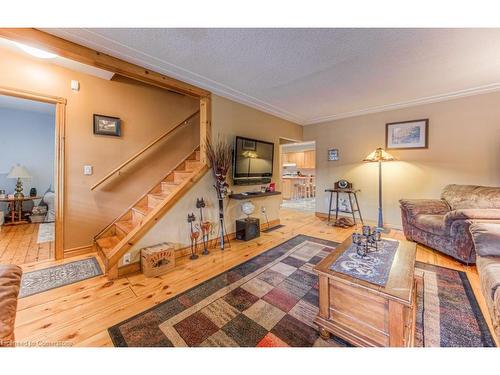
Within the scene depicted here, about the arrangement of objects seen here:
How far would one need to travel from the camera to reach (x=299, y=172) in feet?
30.1

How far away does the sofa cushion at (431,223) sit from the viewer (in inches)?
102

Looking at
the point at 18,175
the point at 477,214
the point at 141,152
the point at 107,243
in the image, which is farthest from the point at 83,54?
the point at 477,214

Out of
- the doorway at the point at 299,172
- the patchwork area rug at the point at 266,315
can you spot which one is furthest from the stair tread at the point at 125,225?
the doorway at the point at 299,172

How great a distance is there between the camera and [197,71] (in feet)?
8.28

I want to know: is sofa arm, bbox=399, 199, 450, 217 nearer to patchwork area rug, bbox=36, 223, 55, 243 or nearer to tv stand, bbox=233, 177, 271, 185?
tv stand, bbox=233, 177, 271, 185

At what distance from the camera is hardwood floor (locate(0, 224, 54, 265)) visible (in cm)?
Answer: 257

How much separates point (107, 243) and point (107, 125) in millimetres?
1696

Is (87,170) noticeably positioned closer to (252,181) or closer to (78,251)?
(78,251)
